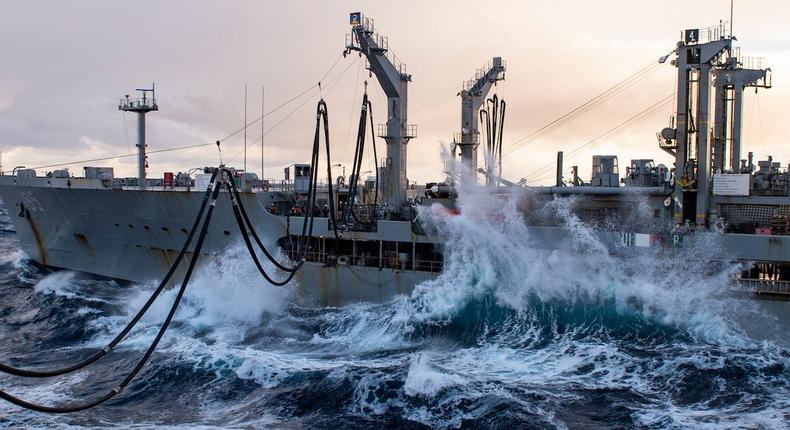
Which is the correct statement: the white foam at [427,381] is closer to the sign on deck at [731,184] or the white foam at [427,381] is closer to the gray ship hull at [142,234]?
the gray ship hull at [142,234]

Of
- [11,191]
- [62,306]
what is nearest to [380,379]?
[62,306]

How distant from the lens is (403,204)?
1192 inches

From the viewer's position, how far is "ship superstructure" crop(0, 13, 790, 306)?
77.2 feet

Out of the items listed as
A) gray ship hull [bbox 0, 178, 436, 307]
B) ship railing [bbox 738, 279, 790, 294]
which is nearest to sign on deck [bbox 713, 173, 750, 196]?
A: ship railing [bbox 738, 279, 790, 294]

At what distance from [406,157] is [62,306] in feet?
57.8

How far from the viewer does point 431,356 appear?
21.8 meters

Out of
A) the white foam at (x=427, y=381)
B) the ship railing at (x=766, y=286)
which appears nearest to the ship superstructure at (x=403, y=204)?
the ship railing at (x=766, y=286)

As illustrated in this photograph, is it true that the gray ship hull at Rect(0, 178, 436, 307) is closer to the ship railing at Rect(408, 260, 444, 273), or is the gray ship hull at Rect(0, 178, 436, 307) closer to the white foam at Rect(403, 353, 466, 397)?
the ship railing at Rect(408, 260, 444, 273)

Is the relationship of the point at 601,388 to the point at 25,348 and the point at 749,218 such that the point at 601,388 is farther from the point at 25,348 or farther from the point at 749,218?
the point at 25,348

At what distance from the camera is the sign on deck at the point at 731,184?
2325 centimetres

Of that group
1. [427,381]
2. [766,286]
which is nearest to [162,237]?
[427,381]

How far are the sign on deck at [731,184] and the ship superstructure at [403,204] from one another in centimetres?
4

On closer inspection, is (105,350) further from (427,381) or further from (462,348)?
(462,348)

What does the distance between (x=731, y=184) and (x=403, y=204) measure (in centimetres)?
1382
